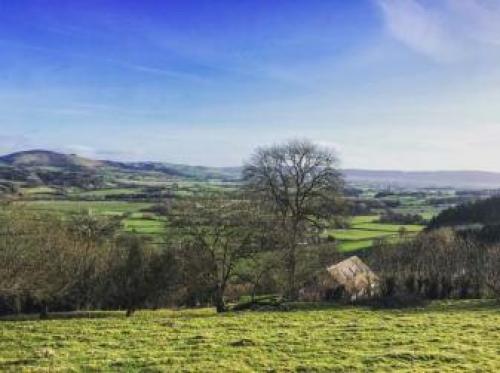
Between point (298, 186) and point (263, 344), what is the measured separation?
26.3m

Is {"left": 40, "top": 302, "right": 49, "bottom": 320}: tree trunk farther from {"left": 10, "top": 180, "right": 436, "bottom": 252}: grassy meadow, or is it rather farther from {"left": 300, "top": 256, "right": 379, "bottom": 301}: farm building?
{"left": 300, "top": 256, "right": 379, "bottom": 301}: farm building

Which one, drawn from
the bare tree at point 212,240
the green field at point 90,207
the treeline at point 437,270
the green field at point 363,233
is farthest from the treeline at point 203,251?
the green field at point 90,207

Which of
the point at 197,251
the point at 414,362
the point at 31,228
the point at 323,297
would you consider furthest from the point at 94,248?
the point at 414,362

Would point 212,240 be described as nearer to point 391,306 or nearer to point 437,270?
point 391,306

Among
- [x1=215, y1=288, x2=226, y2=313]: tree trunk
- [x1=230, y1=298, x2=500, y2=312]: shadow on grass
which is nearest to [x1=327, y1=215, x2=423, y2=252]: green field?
[x1=215, y1=288, x2=226, y2=313]: tree trunk

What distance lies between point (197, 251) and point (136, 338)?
1754cm

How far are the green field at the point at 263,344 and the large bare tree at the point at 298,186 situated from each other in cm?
1717

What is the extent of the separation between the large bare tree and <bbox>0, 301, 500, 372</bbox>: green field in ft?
56.3

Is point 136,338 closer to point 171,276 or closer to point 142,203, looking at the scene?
point 171,276

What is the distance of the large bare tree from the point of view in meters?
43.2

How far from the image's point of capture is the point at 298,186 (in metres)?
43.8

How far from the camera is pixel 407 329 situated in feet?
73.4

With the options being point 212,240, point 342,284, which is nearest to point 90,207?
point 342,284

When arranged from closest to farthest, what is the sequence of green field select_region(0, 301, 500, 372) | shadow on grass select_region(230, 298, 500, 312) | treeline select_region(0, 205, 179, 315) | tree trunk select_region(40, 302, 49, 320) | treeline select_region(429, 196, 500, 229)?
green field select_region(0, 301, 500, 372), shadow on grass select_region(230, 298, 500, 312), tree trunk select_region(40, 302, 49, 320), treeline select_region(0, 205, 179, 315), treeline select_region(429, 196, 500, 229)
